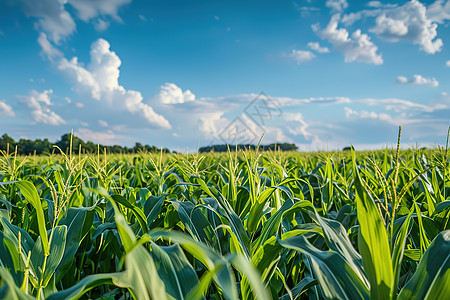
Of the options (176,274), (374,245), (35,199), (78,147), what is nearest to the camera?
(374,245)

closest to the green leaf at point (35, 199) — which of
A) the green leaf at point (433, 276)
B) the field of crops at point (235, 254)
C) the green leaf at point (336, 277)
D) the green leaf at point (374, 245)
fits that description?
the field of crops at point (235, 254)

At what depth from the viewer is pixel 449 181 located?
2.97 m

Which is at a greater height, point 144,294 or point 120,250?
point 144,294

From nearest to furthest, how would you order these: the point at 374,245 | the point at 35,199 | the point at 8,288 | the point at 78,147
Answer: the point at 8,288 → the point at 374,245 → the point at 35,199 → the point at 78,147

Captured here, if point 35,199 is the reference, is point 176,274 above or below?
below

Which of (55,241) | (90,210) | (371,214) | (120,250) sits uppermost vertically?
(371,214)

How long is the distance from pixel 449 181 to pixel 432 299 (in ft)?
8.85

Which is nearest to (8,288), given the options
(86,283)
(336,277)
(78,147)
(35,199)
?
(86,283)

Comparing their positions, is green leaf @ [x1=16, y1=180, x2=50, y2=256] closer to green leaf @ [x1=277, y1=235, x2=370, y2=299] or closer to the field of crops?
the field of crops

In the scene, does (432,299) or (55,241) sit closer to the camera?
(432,299)

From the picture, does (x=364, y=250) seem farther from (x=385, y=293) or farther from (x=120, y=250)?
(x=120, y=250)

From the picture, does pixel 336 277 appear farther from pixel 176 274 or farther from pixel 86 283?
pixel 86 283

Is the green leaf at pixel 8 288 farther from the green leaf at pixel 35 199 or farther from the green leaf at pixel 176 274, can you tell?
the green leaf at pixel 35 199

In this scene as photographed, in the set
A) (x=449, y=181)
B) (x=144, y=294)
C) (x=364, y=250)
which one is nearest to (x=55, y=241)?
(x=144, y=294)
